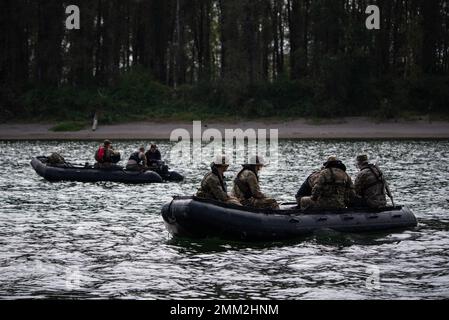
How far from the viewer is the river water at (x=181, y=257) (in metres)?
11.8

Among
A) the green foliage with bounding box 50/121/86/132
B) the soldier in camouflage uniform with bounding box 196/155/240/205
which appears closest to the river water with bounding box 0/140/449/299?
the soldier in camouflage uniform with bounding box 196/155/240/205

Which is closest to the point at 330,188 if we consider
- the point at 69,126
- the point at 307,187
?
the point at 307,187

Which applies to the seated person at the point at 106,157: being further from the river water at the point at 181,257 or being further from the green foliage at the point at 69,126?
the green foliage at the point at 69,126

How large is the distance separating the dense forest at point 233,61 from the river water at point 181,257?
29.3m

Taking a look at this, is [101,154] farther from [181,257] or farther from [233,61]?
[233,61]

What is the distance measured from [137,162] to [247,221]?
1196cm

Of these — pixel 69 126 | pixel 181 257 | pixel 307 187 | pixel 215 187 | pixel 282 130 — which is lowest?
pixel 181 257

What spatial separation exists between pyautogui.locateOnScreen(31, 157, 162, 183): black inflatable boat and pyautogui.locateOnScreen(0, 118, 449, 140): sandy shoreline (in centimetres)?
2011

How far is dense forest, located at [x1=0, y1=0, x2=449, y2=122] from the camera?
169 ft

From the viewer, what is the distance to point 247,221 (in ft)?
48.9
